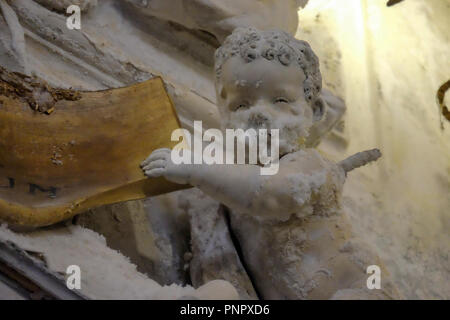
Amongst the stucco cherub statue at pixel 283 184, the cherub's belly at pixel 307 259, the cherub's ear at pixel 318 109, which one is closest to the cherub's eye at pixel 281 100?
the stucco cherub statue at pixel 283 184

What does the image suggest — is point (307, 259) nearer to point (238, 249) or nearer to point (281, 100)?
point (238, 249)

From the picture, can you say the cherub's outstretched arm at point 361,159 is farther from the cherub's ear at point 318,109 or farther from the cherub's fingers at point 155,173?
the cherub's fingers at point 155,173

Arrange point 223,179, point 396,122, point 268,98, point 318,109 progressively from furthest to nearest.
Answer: point 396,122 → point 318,109 → point 268,98 → point 223,179

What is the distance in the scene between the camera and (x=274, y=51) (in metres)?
1.43

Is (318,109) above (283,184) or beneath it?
above

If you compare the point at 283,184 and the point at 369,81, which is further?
the point at 369,81

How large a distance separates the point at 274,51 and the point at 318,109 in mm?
176

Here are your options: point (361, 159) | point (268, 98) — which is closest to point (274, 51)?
point (268, 98)

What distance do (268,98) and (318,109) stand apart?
16 cm

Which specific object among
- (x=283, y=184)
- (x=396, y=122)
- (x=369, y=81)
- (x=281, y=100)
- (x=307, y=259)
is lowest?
(x=307, y=259)

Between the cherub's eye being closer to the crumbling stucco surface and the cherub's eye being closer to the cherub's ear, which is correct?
the cherub's ear

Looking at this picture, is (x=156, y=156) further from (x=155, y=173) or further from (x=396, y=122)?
(x=396, y=122)

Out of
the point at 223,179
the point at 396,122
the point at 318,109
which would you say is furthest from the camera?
the point at 396,122
